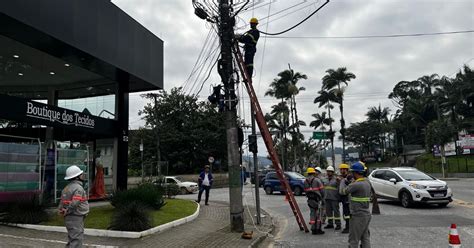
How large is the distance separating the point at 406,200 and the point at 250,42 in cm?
866

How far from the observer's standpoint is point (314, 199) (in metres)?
10.4

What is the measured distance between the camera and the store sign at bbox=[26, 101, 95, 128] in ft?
42.5

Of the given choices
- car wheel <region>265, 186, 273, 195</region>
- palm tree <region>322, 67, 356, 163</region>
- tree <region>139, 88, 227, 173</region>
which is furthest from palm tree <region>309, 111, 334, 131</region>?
car wheel <region>265, 186, 273, 195</region>

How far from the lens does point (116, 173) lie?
1806 centimetres

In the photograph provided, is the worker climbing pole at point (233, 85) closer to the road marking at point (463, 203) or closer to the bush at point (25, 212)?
the bush at point (25, 212)

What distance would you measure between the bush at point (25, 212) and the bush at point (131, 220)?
7.68ft

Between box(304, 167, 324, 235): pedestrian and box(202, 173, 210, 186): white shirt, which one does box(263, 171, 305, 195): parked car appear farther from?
box(304, 167, 324, 235): pedestrian

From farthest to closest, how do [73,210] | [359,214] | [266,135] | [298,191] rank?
[298,191] < [266,135] < [359,214] < [73,210]

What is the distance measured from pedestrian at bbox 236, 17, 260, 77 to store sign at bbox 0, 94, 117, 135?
7.25 metres

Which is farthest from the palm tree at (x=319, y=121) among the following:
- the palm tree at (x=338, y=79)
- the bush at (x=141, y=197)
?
the bush at (x=141, y=197)

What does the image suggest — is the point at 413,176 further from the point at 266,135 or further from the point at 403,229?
the point at 266,135

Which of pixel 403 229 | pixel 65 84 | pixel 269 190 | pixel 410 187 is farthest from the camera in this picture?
pixel 269 190

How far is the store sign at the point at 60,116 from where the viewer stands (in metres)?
13.0

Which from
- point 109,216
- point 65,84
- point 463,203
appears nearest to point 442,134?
point 463,203
